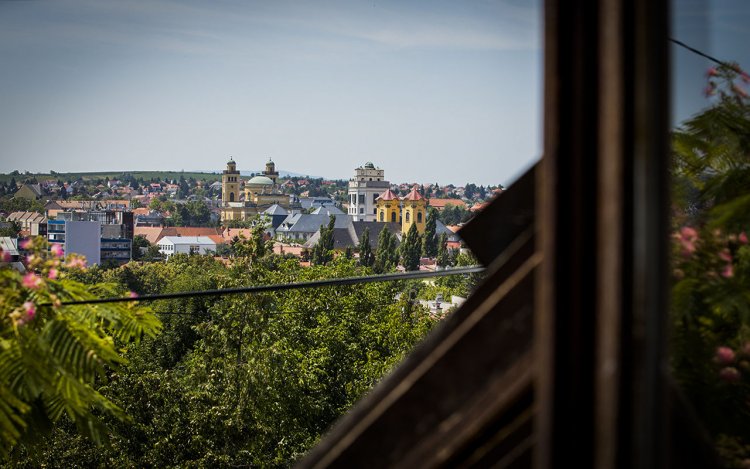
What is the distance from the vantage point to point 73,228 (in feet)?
74.2

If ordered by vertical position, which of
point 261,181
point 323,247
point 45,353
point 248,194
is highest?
point 261,181

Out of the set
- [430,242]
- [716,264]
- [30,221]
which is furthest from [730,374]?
[430,242]

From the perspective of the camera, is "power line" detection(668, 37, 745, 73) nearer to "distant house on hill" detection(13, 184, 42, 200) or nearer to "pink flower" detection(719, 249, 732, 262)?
"pink flower" detection(719, 249, 732, 262)

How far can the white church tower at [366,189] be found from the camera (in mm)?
47375

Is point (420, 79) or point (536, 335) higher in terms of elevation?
point (420, 79)

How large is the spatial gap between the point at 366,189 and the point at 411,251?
19.9 m

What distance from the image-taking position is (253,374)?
404 inches

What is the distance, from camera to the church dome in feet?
209

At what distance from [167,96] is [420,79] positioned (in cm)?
995

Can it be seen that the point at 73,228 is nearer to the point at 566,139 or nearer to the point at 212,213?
the point at 566,139

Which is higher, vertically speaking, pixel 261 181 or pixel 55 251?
pixel 261 181

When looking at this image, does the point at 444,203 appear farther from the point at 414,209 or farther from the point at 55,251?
the point at 55,251

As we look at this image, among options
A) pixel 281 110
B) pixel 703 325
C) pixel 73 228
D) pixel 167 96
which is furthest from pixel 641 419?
pixel 281 110

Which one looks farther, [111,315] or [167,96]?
[167,96]
